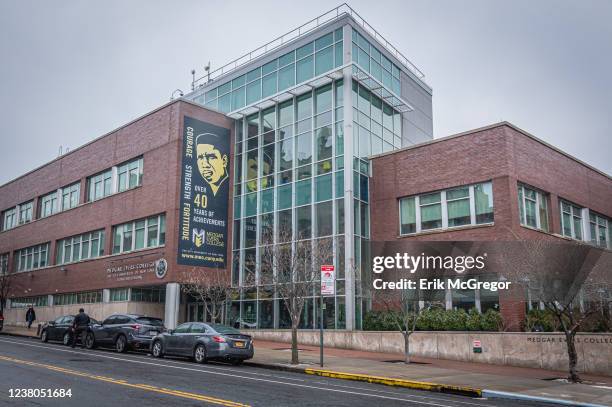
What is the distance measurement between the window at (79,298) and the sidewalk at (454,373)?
739 inches

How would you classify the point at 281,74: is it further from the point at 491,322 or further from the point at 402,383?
the point at 402,383

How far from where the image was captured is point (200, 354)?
19.5 m

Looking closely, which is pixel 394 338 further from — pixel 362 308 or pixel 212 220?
pixel 212 220

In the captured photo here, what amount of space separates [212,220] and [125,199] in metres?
6.87

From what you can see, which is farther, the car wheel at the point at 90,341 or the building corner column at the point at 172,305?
the building corner column at the point at 172,305

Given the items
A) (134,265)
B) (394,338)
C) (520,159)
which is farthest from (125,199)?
(520,159)

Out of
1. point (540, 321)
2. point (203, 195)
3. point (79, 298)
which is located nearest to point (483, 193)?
point (540, 321)

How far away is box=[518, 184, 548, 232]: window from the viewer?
26.3 metres

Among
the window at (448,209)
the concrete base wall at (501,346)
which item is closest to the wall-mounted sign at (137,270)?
the concrete base wall at (501,346)

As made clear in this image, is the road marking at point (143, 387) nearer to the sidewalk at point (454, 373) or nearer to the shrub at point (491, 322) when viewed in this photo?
the sidewalk at point (454, 373)

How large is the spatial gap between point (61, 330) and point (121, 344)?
503 centimetres

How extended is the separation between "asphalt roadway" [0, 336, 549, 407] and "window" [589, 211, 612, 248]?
22152 millimetres

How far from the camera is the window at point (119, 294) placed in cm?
3597

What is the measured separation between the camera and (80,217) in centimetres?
4203
